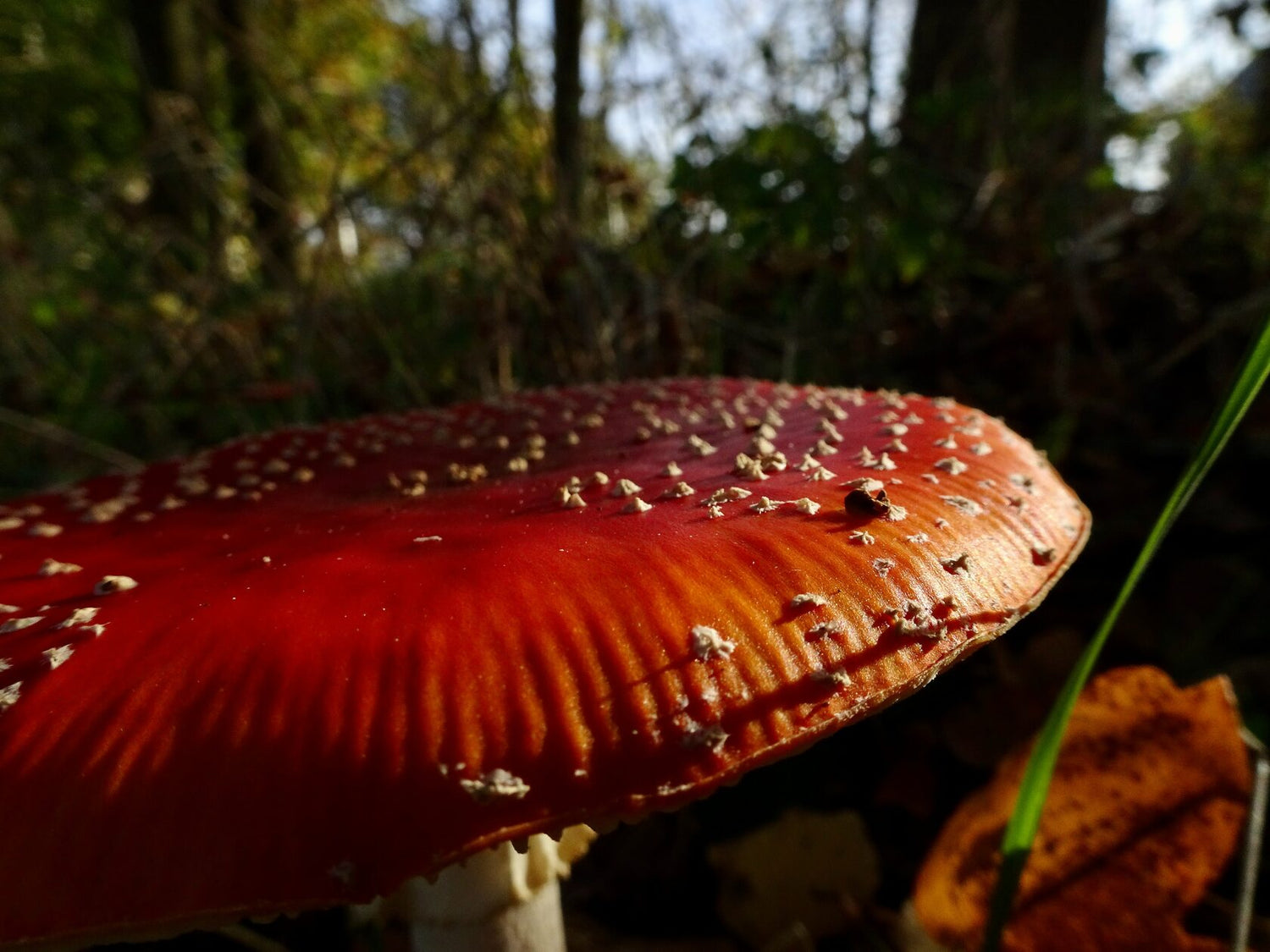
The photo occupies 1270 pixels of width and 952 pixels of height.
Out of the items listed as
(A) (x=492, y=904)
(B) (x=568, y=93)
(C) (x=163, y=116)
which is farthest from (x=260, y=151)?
(A) (x=492, y=904)

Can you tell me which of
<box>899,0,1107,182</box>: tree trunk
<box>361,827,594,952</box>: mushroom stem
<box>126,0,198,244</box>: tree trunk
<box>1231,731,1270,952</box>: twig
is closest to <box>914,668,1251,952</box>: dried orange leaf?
<box>1231,731,1270,952</box>: twig

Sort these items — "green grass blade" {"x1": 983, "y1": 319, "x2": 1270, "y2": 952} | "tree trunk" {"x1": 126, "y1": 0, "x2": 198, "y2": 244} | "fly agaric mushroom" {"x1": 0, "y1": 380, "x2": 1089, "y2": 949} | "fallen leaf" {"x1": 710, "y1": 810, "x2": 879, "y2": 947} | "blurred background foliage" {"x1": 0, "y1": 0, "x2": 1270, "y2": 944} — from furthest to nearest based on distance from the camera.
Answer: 1. "tree trunk" {"x1": 126, "y1": 0, "x2": 198, "y2": 244}
2. "blurred background foliage" {"x1": 0, "y1": 0, "x2": 1270, "y2": 944}
3. "fallen leaf" {"x1": 710, "y1": 810, "x2": 879, "y2": 947}
4. "green grass blade" {"x1": 983, "y1": 319, "x2": 1270, "y2": 952}
5. "fly agaric mushroom" {"x1": 0, "y1": 380, "x2": 1089, "y2": 949}

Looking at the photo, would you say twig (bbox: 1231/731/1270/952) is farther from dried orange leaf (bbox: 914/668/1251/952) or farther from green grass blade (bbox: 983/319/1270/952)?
green grass blade (bbox: 983/319/1270/952)

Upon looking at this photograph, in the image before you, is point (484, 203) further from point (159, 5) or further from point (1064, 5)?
point (159, 5)

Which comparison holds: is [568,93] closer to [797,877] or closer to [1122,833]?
[797,877]

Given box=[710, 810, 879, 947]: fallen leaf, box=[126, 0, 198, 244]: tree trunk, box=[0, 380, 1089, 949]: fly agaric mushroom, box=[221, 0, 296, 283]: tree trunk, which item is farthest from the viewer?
box=[126, 0, 198, 244]: tree trunk

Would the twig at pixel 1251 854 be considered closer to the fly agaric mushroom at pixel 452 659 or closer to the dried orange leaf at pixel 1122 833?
the dried orange leaf at pixel 1122 833

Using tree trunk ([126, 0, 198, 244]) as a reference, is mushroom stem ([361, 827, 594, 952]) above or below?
A: below
